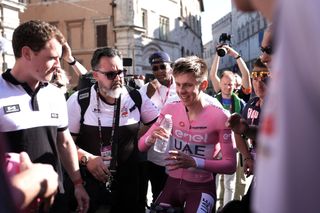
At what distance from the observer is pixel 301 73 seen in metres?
0.83

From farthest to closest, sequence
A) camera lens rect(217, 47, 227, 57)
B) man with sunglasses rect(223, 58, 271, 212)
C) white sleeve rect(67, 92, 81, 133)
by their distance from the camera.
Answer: camera lens rect(217, 47, 227, 57) < white sleeve rect(67, 92, 81, 133) < man with sunglasses rect(223, 58, 271, 212)

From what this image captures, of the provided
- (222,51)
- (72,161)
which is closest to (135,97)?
(72,161)

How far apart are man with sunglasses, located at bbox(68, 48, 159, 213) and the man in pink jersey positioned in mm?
353

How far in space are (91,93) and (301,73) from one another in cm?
291

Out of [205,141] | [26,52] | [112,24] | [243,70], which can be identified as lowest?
[205,141]

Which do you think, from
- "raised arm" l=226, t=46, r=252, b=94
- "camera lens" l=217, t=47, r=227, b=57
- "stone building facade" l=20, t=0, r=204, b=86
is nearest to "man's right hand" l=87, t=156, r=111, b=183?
"camera lens" l=217, t=47, r=227, b=57

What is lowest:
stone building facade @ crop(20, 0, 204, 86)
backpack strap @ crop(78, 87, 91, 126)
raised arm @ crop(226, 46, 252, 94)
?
backpack strap @ crop(78, 87, 91, 126)

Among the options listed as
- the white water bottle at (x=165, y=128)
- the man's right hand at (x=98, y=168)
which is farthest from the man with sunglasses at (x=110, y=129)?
the white water bottle at (x=165, y=128)

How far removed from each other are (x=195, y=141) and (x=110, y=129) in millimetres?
787

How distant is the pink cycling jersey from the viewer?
9.98 feet

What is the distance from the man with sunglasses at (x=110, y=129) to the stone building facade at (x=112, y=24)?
2864 centimetres

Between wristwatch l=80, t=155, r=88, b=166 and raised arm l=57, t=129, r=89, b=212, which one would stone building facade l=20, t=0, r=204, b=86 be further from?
raised arm l=57, t=129, r=89, b=212

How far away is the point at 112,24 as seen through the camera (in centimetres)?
3531

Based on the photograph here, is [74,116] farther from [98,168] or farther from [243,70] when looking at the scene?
[243,70]
